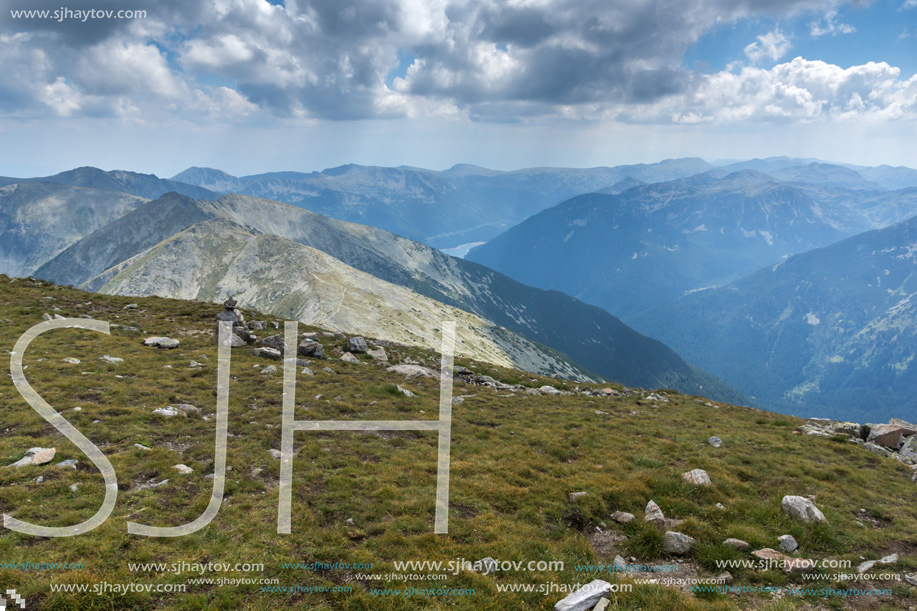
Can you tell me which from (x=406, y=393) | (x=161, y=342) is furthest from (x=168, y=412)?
(x=161, y=342)

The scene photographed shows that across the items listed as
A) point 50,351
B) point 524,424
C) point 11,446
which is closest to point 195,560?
point 11,446

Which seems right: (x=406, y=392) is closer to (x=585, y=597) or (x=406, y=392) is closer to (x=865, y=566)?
(x=585, y=597)

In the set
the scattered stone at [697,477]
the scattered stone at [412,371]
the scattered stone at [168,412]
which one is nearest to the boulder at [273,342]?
the scattered stone at [412,371]

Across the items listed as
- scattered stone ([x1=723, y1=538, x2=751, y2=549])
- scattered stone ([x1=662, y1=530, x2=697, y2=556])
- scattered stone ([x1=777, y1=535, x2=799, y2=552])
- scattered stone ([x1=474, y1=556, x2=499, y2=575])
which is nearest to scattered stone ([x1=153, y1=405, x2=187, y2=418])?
scattered stone ([x1=474, y1=556, x2=499, y2=575])

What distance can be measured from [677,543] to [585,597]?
14.2 ft

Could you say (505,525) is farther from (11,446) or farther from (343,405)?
(11,446)

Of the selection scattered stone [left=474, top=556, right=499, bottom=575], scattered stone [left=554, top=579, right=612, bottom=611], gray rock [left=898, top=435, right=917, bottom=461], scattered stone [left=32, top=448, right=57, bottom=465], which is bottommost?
gray rock [left=898, top=435, right=917, bottom=461]

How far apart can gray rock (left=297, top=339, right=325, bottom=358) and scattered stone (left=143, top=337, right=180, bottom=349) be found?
317 inches

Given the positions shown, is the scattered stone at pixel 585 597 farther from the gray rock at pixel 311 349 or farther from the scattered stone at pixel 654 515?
the gray rock at pixel 311 349

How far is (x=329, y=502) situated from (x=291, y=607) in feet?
13.8

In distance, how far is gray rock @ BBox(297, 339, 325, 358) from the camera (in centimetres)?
3106

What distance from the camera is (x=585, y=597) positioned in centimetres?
930

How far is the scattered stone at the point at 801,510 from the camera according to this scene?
519 inches

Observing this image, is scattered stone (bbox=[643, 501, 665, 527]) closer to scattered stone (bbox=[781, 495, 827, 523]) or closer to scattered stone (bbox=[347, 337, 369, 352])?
scattered stone (bbox=[781, 495, 827, 523])
